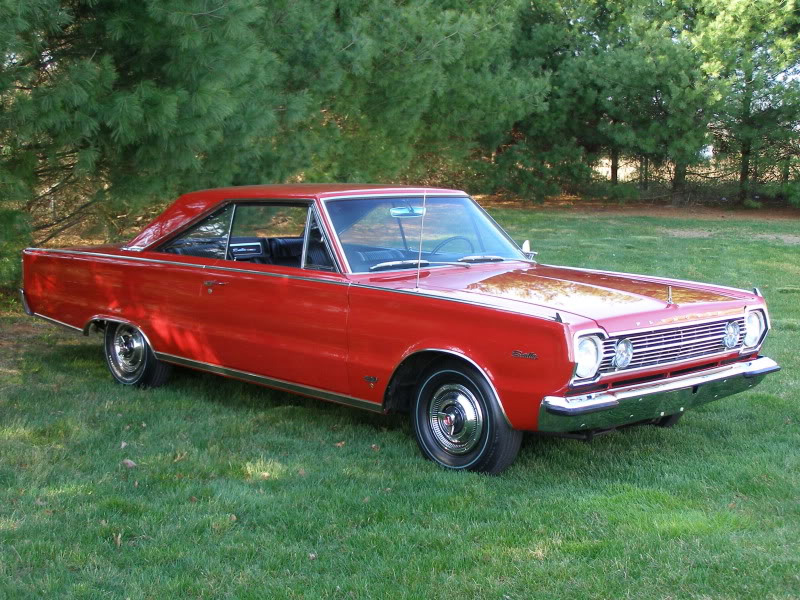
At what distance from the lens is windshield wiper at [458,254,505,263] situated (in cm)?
586

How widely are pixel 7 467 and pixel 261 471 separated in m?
1.38

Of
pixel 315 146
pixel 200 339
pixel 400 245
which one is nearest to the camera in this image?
pixel 400 245

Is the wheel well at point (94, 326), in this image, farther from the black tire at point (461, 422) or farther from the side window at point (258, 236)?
the black tire at point (461, 422)

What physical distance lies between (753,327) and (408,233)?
7.09ft

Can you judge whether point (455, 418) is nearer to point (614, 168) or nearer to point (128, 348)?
point (128, 348)

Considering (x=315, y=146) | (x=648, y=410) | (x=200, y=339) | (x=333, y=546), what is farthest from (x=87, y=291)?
(x=315, y=146)

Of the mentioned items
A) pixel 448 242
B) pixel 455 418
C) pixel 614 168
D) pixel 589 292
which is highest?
pixel 614 168

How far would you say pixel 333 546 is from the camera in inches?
156

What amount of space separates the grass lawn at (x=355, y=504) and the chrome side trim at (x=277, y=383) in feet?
0.87

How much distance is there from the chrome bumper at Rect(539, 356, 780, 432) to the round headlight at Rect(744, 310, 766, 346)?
0.17 meters

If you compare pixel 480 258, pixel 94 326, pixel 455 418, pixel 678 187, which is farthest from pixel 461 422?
pixel 678 187

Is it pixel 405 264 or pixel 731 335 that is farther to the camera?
pixel 405 264

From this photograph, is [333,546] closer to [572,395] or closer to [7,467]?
[572,395]

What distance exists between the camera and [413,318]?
496 cm
